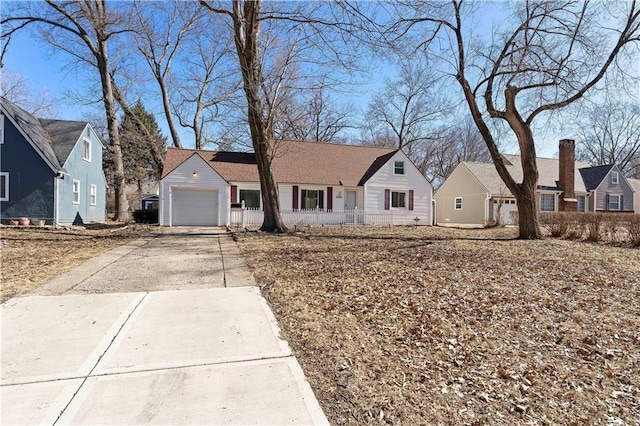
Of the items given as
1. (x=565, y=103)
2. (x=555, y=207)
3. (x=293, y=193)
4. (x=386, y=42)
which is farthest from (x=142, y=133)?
(x=555, y=207)

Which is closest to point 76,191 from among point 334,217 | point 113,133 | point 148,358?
point 113,133

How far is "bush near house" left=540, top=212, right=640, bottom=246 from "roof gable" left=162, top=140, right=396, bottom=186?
10844 millimetres

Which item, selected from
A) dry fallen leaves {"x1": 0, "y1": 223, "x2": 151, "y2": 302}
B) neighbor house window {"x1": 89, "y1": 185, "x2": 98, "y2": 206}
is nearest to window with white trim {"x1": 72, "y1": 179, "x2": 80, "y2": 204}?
neighbor house window {"x1": 89, "y1": 185, "x2": 98, "y2": 206}

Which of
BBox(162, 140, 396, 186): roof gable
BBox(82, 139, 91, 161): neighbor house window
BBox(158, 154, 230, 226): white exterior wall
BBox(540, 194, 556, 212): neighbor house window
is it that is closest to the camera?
BBox(158, 154, 230, 226): white exterior wall

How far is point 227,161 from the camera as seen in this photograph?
20906 millimetres

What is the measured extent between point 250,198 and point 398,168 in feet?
31.2

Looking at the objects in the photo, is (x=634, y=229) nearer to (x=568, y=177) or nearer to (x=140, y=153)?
(x=568, y=177)

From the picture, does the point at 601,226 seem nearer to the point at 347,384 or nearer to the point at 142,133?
the point at 347,384

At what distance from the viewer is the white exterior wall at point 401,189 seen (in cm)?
2128

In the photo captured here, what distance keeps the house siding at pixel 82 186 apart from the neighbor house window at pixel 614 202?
41.1 m

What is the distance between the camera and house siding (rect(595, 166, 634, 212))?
98.9 feet

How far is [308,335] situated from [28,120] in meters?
20.7

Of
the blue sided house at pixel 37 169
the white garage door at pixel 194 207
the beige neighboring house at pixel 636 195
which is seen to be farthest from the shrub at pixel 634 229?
the beige neighboring house at pixel 636 195

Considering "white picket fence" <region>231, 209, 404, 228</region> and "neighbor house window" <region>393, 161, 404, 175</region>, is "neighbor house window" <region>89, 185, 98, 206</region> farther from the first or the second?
"neighbor house window" <region>393, 161, 404, 175</region>
